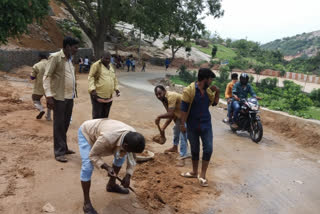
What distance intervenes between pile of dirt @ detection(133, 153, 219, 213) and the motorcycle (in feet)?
10.2

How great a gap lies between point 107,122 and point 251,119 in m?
5.35

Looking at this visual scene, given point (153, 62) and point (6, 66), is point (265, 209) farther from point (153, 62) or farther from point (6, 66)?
point (153, 62)

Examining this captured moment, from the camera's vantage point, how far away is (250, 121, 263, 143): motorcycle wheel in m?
7.20

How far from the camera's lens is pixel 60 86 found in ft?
14.8

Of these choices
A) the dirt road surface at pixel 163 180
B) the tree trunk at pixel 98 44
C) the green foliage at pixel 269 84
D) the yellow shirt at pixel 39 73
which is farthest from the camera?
the tree trunk at pixel 98 44

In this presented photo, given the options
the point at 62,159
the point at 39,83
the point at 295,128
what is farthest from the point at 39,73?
the point at 295,128

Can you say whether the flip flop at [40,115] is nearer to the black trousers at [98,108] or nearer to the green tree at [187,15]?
the black trousers at [98,108]

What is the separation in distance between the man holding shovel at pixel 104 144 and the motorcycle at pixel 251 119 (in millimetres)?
4929

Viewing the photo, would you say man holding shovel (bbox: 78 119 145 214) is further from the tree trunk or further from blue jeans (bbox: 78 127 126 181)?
the tree trunk

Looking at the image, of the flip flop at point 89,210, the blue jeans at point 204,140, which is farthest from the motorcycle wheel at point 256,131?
the flip flop at point 89,210

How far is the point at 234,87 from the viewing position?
7863mm

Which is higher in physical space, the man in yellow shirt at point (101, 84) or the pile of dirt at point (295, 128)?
the man in yellow shirt at point (101, 84)

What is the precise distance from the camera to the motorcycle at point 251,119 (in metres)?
7.31

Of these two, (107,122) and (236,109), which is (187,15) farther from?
(107,122)
